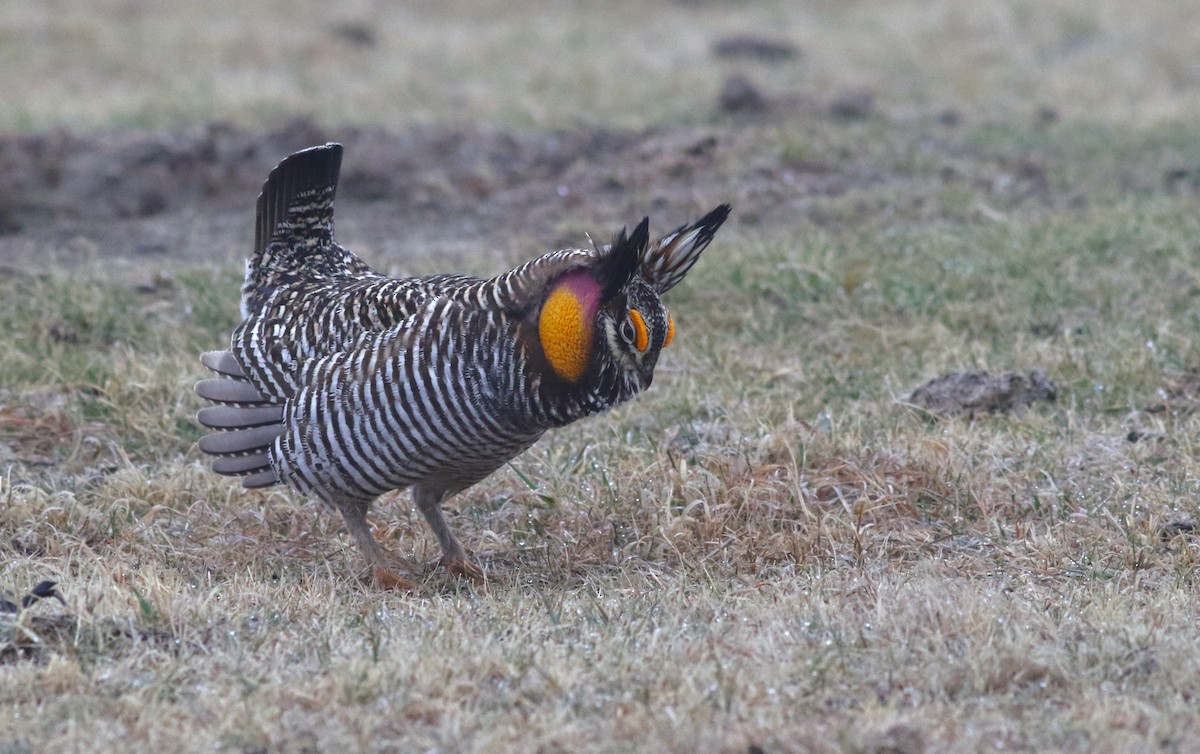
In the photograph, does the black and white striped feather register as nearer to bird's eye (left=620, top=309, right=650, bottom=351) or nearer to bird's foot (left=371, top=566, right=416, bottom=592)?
bird's eye (left=620, top=309, right=650, bottom=351)

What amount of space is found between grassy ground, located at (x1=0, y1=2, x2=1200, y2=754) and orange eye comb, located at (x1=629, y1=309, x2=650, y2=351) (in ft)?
2.26

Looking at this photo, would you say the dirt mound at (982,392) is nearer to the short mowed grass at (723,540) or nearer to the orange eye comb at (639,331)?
the short mowed grass at (723,540)

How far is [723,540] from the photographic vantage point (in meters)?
4.81

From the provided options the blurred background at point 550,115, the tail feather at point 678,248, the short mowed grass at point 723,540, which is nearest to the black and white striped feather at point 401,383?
the tail feather at point 678,248

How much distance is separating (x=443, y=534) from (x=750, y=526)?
0.95 m

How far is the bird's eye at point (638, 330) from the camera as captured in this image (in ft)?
13.9

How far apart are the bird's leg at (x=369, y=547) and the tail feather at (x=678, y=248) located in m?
1.12

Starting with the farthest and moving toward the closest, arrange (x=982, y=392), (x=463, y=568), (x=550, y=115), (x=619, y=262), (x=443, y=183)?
(x=550, y=115)
(x=443, y=183)
(x=982, y=392)
(x=463, y=568)
(x=619, y=262)

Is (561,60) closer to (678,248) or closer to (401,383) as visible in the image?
(678,248)

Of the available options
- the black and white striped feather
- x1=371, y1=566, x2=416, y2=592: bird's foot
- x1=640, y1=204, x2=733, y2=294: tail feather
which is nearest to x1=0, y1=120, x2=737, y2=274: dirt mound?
the black and white striped feather

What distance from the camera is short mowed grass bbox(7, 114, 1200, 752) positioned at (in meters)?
3.29

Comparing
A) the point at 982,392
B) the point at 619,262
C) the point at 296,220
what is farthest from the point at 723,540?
the point at 296,220

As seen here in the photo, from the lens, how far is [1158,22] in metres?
14.8

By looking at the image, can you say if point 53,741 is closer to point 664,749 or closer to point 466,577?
point 664,749
